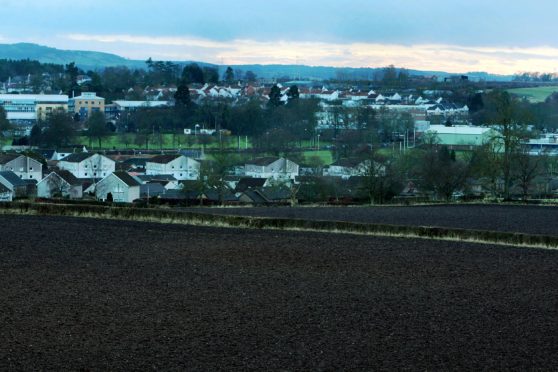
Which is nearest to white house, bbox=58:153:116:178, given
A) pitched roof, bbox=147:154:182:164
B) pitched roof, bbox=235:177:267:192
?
pitched roof, bbox=147:154:182:164

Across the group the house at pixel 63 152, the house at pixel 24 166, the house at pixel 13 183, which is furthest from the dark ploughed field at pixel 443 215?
the house at pixel 63 152

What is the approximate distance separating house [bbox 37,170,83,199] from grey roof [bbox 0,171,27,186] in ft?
2.60

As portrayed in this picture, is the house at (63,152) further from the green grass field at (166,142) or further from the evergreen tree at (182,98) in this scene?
the evergreen tree at (182,98)

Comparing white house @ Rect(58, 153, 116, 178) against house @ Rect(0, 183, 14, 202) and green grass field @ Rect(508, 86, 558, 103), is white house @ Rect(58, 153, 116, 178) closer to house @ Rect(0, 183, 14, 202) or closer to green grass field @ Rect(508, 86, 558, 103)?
house @ Rect(0, 183, 14, 202)

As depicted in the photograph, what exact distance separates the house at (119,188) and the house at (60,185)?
6.56 feet

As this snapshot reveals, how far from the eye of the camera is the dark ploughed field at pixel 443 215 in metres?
23.9

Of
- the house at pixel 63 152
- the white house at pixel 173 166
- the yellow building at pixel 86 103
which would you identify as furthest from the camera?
the yellow building at pixel 86 103

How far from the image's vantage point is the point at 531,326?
40.6 ft

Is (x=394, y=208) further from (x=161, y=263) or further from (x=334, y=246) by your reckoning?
(x=161, y=263)

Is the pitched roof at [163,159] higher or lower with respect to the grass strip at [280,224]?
lower

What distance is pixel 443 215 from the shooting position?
87.0 feet

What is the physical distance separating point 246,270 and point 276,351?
5.46 meters

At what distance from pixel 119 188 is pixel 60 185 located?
4200 mm

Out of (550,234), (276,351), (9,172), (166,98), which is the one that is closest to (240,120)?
(166,98)
